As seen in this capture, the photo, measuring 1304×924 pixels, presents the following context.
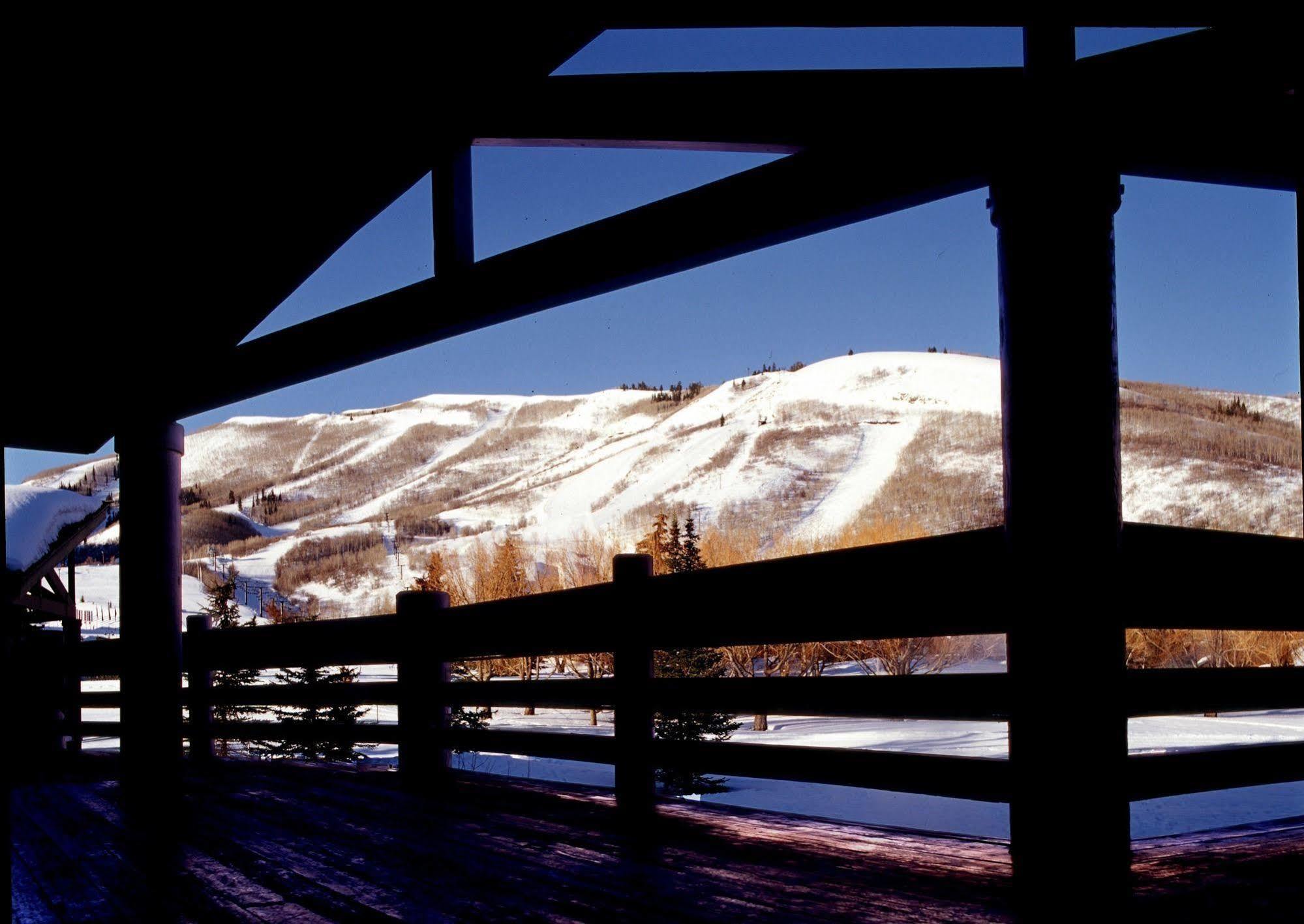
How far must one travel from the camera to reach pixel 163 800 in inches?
216

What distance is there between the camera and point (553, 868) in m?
3.33

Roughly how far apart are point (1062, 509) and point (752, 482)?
92.7 metres

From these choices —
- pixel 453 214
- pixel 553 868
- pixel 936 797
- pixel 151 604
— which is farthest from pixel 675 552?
pixel 553 868

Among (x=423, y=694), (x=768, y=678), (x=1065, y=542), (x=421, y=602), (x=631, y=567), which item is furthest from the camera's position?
(x=421, y=602)

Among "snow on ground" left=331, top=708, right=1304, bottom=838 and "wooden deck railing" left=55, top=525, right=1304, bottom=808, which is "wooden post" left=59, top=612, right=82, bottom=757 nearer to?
"wooden deck railing" left=55, top=525, right=1304, bottom=808

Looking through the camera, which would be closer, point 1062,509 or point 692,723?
point 1062,509

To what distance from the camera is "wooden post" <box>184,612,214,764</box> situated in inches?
283

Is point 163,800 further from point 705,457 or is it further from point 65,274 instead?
point 705,457

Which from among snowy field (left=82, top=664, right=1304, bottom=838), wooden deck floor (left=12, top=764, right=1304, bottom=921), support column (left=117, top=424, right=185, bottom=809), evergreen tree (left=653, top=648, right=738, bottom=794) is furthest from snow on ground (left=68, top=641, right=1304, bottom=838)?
support column (left=117, top=424, right=185, bottom=809)

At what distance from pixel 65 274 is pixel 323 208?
1.38 m

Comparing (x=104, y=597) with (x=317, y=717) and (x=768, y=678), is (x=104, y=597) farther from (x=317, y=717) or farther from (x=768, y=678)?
(x=768, y=678)

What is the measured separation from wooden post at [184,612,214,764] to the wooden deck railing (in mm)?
707

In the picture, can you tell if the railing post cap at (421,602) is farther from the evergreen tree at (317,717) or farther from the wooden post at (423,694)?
the evergreen tree at (317,717)

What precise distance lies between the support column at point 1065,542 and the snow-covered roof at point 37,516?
9.20m
